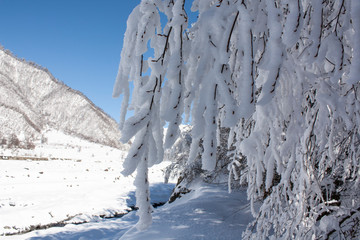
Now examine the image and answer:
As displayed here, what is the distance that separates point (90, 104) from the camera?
5888 centimetres

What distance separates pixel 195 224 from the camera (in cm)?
534

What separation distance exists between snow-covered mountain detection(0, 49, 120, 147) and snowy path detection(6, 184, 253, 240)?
42.3m

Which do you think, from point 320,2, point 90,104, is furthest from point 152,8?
point 90,104

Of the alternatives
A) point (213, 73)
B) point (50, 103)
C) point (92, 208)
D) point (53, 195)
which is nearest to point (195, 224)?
point (213, 73)

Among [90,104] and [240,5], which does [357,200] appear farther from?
[90,104]

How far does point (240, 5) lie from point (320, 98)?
0.66 m

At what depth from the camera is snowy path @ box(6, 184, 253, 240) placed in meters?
4.92

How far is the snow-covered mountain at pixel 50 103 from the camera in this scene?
47469 mm

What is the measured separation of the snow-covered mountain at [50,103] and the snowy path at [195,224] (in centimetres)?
4226

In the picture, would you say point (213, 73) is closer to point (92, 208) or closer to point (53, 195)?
point (92, 208)

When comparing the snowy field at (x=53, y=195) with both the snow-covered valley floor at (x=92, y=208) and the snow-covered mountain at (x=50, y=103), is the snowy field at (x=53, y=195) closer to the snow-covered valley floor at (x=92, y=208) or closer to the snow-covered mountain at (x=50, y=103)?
the snow-covered valley floor at (x=92, y=208)

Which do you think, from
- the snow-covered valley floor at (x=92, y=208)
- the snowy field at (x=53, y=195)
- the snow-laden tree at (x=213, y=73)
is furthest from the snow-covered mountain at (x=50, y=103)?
the snow-laden tree at (x=213, y=73)

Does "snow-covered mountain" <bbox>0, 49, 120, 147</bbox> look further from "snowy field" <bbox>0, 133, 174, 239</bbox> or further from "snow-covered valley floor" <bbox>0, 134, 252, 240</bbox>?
"snow-covered valley floor" <bbox>0, 134, 252, 240</bbox>

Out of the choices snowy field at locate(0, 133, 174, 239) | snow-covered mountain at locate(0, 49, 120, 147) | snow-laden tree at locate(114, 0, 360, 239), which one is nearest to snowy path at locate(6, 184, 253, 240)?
snowy field at locate(0, 133, 174, 239)
